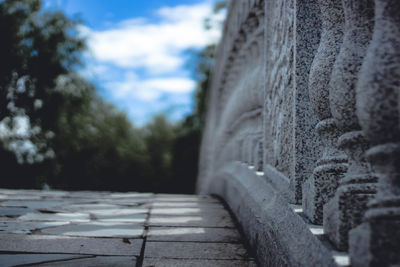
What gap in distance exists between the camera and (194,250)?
1.82 metres

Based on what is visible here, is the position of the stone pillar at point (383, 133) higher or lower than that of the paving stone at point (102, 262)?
higher

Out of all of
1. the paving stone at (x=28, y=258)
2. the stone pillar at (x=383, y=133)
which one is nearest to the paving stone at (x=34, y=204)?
the paving stone at (x=28, y=258)

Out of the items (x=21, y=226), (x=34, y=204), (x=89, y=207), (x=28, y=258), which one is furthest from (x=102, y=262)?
(x=34, y=204)

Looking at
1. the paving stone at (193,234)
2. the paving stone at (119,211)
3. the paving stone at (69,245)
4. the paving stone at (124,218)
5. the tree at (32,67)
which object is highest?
the tree at (32,67)

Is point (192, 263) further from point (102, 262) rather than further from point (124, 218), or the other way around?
point (124, 218)

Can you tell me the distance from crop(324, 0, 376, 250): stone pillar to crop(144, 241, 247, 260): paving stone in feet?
2.52

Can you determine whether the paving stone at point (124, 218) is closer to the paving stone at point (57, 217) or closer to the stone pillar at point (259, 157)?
the paving stone at point (57, 217)

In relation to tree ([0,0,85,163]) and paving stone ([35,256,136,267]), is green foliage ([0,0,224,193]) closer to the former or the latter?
tree ([0,0,85,163])

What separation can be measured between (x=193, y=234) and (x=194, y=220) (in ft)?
1.35

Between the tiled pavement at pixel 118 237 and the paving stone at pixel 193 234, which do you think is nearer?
the tiled pavement at pixel 118 237

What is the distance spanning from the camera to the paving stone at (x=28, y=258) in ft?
5.13

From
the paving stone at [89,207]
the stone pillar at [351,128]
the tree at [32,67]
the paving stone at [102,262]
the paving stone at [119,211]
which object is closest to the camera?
the stone pillar at [351,128]

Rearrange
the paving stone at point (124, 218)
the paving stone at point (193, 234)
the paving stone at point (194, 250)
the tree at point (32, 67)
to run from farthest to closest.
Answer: the tree at point (32, 67)
the paving stone at point (124, 218)
the paving stone at point (193, 234)
the paving stone at point (194, 250)

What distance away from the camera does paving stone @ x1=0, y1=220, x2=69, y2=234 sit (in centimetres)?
213
